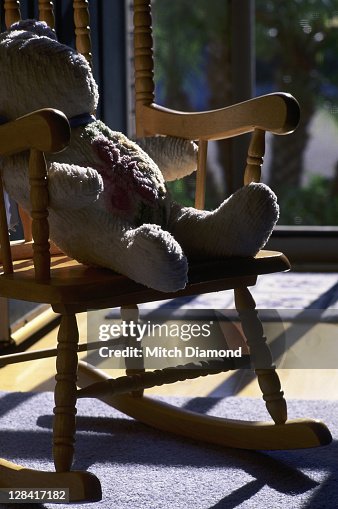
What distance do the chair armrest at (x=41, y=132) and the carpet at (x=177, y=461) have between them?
510 mm

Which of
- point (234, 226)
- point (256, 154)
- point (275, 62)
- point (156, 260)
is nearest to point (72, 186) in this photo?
point (156, 260)

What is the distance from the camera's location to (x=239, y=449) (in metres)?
1.44

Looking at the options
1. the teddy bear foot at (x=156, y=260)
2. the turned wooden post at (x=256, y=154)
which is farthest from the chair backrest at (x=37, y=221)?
the turned wooden post at (x=256, y=154)

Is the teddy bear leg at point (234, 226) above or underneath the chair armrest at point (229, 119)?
underneath

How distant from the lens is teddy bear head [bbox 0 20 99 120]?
1261 mm

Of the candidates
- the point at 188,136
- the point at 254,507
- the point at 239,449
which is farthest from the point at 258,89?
the point at 254,507

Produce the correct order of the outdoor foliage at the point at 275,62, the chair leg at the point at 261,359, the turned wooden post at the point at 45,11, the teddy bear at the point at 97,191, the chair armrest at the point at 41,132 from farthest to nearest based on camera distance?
the outdoor foliage at the point at 275,62 → the turned wooden post at the point at 45,11 → the chair leg at the point at 261,359 → the teddy bear at the point at 97,191 → the chair armrest at the point at 41,132

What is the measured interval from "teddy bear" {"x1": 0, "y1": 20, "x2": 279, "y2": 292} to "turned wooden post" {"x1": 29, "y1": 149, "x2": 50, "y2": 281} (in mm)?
18

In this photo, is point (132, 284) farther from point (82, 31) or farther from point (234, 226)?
point (82, 31)

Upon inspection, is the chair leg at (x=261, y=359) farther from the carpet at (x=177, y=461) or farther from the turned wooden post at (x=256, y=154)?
the turned wooden post at (x=256, y=154)

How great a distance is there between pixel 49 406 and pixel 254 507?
1.84 ft

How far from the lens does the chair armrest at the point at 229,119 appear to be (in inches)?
52.2

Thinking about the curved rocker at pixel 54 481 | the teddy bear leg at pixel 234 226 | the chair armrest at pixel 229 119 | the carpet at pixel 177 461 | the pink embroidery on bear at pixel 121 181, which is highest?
the chair armrest at pixel 229 119

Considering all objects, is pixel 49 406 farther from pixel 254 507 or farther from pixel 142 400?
pixel 254 507
